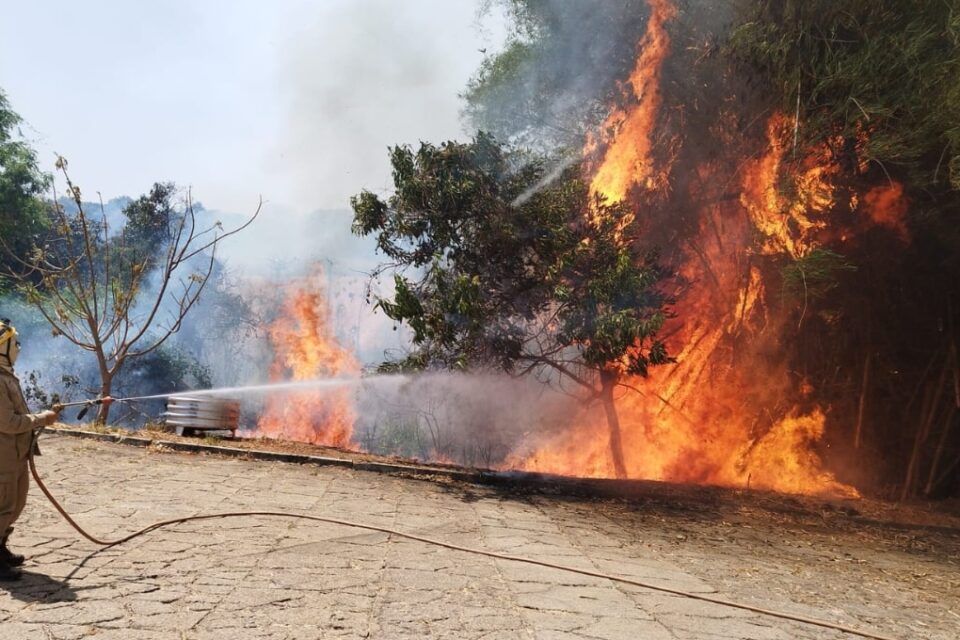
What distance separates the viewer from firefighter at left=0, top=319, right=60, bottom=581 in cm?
383

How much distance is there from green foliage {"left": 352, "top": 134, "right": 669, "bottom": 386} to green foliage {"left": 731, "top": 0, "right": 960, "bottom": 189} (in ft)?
11.0

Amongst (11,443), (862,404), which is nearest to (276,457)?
(11,443)

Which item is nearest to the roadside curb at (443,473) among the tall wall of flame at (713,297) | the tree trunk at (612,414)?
the tree trunk at (612,414)

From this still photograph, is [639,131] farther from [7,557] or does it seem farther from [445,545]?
[7,557]

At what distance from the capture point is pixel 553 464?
1531 centimetres

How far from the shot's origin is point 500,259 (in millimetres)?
10023

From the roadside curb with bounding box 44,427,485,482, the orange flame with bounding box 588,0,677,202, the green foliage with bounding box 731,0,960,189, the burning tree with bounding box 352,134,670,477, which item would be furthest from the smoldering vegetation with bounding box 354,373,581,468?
the green foliage with bounding box 731,0,960,189

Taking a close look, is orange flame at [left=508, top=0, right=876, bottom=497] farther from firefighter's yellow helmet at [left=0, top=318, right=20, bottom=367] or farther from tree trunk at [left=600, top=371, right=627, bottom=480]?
firefighter's yellow helmet at [left=0, top=318, right=20, bottom=367]

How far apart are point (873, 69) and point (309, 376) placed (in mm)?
16252

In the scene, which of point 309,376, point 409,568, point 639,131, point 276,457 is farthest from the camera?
point 309,376

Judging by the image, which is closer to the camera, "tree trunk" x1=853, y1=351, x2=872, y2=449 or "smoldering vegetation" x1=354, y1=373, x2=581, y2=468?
"tree trunk" x1=853, y1=351, x2=872, y2=449

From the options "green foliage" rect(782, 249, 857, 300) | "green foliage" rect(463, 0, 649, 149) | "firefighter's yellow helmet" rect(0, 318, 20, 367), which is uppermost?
"green foliage" rect(463, 0, 649, 149)

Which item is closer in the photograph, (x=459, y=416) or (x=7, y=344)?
(x=7, y=344)

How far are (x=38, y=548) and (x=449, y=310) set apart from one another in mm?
5898
